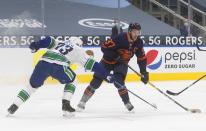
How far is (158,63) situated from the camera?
1038 centimetres

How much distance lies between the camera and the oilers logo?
33.8 ft

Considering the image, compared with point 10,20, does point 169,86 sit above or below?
below

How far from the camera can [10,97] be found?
295 inches

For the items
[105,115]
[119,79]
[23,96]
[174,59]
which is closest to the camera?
[23,96]

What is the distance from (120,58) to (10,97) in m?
2.30

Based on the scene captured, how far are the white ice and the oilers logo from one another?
213cm

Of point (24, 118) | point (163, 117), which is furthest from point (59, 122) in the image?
point (163, 117)

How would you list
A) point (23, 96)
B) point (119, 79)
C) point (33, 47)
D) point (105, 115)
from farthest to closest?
point (119, 79)
point (105, 115)
point (23, 96)
point (33, 47)

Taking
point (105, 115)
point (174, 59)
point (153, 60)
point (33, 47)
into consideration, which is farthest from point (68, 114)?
point (174, 59)

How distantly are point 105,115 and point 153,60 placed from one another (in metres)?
4.92

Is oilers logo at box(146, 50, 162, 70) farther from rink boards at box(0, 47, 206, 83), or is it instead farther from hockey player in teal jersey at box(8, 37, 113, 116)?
hockey player in teal jersey at box(8, 37, 113, 116)

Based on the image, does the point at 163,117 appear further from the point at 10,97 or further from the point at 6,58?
Answer: the point at 6,58

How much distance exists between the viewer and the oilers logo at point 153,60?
10.3m

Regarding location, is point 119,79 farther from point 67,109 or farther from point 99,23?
point 99,23
